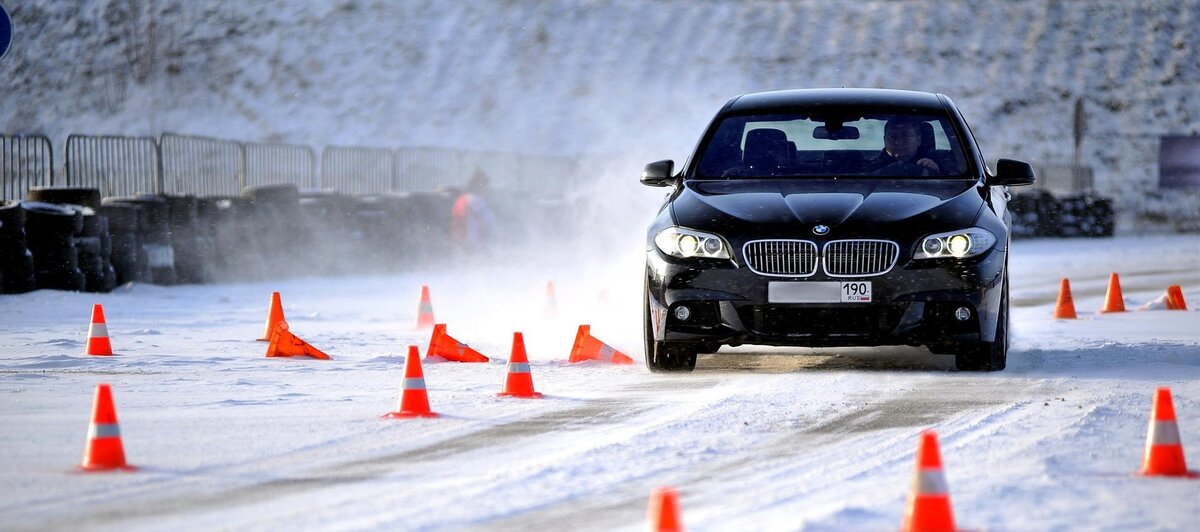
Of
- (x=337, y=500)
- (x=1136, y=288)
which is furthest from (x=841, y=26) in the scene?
(x=337, y=500)

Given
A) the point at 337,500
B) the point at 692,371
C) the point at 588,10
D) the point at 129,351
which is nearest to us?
the point at 337,500

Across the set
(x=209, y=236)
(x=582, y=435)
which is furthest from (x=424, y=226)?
(x=582, y=435)

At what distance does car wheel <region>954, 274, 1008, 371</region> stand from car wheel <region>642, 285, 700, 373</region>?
4.89ft

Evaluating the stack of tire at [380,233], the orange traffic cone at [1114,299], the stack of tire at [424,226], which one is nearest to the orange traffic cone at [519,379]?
the orange traffic cone at [1114,299]

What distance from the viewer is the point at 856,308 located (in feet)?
30.8

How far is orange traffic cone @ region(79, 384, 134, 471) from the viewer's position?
21.4 ft

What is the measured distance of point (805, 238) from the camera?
9.45 meters

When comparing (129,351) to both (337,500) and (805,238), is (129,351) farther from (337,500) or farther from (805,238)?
(337,500)

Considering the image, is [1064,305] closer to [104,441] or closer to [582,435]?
[582,435]

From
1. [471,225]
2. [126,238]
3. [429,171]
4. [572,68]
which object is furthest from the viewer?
[572,68]

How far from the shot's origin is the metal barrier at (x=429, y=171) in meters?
29.9

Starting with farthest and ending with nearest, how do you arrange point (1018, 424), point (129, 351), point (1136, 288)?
point (1136, 288) < point (129, 351) < point (1018, 424)

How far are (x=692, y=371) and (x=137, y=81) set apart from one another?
189 feet

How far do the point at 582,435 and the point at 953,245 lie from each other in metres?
2.97
